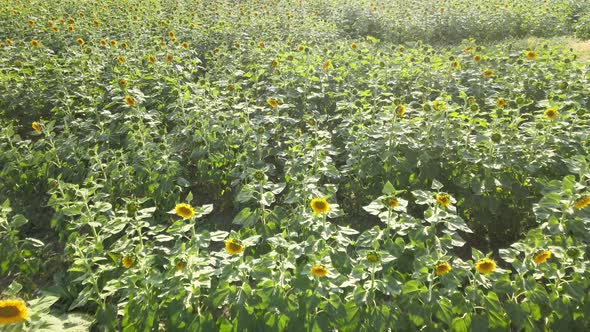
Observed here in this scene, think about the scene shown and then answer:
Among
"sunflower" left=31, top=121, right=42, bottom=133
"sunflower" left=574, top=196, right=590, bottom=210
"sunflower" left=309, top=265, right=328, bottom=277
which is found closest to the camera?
"sunflower" left=309, top=265, right=328, bottom=277

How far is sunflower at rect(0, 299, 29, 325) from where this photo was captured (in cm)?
193

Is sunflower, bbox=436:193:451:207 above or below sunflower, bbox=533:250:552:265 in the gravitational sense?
above

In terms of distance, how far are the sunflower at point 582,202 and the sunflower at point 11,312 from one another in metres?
3.00

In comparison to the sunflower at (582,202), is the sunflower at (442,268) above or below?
below

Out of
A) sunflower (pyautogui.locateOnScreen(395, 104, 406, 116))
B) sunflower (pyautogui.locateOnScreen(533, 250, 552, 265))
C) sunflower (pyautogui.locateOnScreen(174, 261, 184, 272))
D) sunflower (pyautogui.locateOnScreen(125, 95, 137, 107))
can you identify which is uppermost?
sunflower (pyautogui.locateOnScreen(125, 95, 137, 107))

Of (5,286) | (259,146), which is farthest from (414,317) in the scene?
(5,286)

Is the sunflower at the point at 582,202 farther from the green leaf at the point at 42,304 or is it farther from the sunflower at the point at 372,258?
the green leaf at the point at 42,304

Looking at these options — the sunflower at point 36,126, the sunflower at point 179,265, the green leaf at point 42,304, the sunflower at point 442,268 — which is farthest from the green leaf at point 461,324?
the sunflower at point 36,126

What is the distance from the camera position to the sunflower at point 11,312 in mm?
1928

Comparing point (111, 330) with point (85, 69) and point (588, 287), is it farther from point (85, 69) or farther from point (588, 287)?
point (85, 69)

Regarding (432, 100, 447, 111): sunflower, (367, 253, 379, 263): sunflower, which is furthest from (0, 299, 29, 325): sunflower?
(432, 100, 447, 111): sunflower

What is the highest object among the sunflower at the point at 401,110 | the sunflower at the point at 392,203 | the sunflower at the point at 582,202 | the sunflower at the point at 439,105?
the sunflower at the point at 401,110

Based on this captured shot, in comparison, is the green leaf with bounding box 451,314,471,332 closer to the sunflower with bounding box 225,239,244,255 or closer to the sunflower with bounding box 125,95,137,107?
the sunflower with bounding box 225,239,244,255

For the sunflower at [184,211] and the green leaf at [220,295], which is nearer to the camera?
the green leaf at [220,295]
